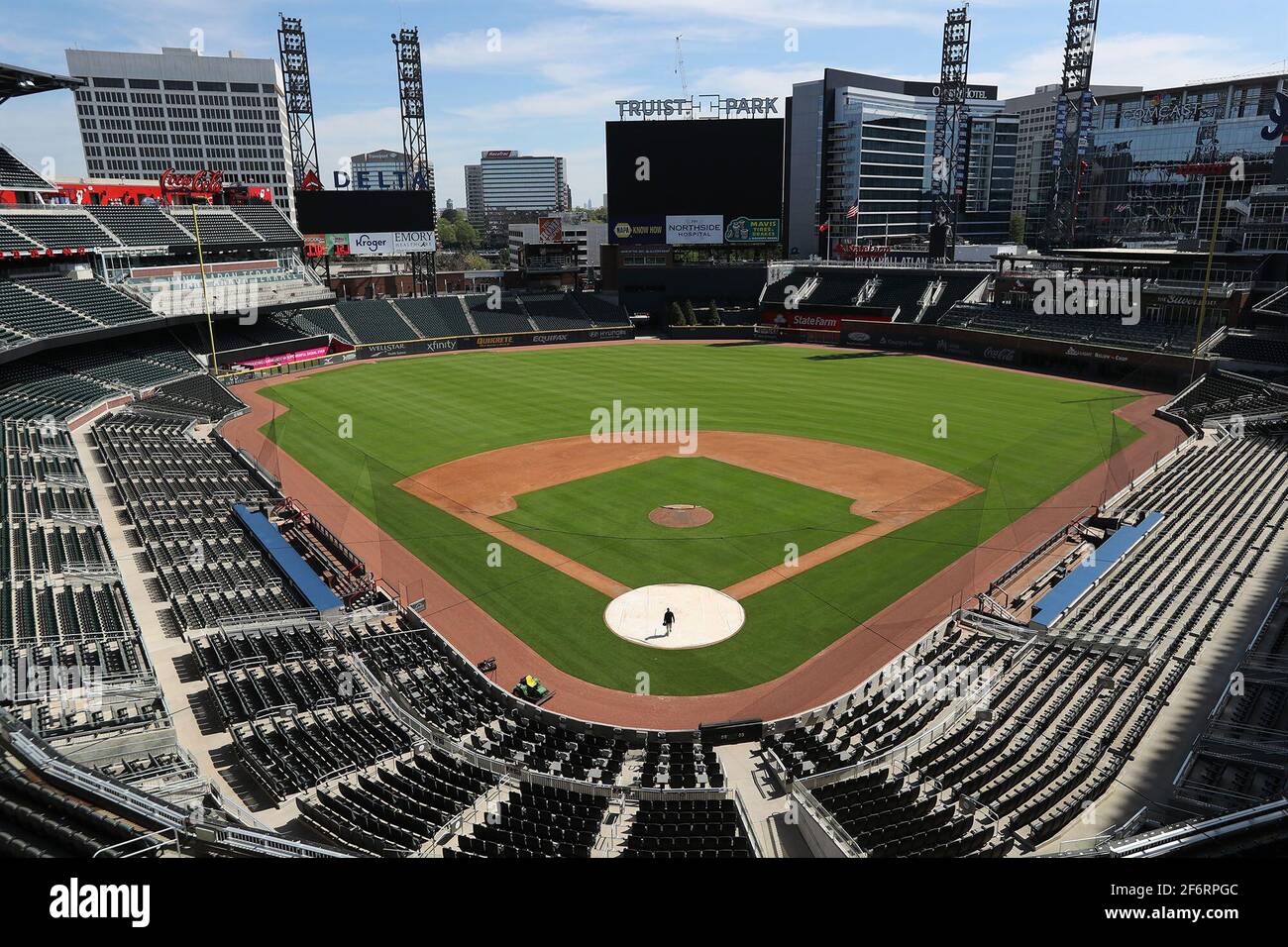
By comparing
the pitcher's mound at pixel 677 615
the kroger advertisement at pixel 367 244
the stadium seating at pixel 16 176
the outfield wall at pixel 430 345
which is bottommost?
the pitcher's mound at pixel 677 615

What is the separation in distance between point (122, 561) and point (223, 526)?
481 cm

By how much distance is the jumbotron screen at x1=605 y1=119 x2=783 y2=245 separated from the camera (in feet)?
306

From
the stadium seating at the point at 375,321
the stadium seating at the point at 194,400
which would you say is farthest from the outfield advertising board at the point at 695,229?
the stadium seating at the point at 194,400

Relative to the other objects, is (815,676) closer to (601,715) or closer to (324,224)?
(601,715)

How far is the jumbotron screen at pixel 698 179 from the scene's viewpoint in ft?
306

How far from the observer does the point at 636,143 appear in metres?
94.6

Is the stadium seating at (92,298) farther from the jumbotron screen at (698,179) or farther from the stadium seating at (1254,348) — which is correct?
the stadium seating at (1254,348)

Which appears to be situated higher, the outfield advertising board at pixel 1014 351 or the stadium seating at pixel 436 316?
the stadium seating at pixel 436 316

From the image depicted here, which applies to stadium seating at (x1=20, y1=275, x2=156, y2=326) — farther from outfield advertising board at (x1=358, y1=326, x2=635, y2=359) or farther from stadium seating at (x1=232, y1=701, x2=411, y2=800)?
stadium seating at (x1=232, y1=701, x2=411, y2=800)

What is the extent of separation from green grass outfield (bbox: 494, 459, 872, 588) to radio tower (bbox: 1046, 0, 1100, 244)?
3153 inches

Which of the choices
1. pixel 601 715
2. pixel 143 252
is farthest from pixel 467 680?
pixel 143 252

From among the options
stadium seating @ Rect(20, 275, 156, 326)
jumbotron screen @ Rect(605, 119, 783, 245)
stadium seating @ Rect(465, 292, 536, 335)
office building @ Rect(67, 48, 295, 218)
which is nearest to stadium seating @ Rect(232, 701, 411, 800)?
stadium seating @ Rect(20, 275, 156, 326)

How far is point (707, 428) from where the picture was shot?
5184 centimetres

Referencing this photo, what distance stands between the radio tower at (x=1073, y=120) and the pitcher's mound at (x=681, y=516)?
8571cm
